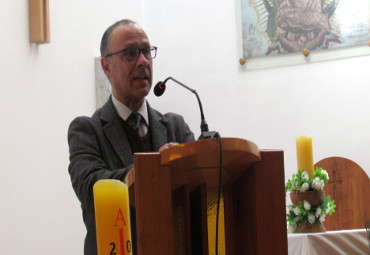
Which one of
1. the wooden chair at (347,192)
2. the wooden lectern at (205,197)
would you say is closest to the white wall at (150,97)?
the wooden chair at (347,192)

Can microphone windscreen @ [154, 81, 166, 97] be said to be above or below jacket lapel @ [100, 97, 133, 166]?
above

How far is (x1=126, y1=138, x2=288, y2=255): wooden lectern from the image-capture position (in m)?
1.36

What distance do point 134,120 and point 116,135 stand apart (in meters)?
0.13

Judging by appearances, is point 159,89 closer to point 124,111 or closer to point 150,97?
point 124,111

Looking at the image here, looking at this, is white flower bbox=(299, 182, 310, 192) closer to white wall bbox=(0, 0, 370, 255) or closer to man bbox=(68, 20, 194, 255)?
man bbox=(68, 20, 194, 255)

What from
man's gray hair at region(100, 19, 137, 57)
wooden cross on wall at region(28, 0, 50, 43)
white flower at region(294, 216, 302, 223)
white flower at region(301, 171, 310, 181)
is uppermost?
wooden cross on wall at region(28, 0, 50, 43)

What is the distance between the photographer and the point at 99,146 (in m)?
2.20

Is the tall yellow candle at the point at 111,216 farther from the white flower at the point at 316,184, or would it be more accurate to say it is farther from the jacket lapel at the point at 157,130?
the white flower at the point at 316,184

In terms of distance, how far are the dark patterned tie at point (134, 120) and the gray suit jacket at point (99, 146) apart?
5 cm

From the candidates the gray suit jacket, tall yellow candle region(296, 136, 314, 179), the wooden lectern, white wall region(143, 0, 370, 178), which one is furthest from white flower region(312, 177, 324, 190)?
white wall region(143, 0, 370, 178)

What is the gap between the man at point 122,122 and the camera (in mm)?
2160

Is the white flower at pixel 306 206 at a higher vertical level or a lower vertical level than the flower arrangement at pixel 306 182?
lower

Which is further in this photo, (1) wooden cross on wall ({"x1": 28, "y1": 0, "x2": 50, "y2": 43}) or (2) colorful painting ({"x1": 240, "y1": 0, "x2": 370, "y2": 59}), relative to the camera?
(2) colorful painting ({"x1": 240, "y1": 0, "x2": 370, "y2": 59})

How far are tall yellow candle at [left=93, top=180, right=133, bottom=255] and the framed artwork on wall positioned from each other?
4.39 m
